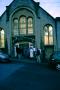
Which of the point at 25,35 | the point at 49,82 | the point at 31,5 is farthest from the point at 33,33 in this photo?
the point at 49,82

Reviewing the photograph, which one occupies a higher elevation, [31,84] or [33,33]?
[33,33]

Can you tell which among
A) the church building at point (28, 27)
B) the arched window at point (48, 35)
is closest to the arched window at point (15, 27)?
the church building at point (28, 27)

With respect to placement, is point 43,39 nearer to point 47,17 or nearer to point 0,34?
point 47,17

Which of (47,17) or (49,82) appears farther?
(47,17)

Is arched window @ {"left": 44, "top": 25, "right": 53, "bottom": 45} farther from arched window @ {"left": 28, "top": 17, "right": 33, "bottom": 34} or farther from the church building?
arched window @ {"left": 28, "top": 17, "right": 33, "bottom": 34}

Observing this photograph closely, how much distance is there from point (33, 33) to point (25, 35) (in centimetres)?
109

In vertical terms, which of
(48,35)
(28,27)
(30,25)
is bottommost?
(48,35)

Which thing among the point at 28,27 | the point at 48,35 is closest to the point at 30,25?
the point at 28,27

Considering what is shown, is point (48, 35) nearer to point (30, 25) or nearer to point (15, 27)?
point (30, 25)

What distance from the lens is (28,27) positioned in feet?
116

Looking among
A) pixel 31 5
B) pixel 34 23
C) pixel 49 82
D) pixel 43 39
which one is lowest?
pixel 49 82

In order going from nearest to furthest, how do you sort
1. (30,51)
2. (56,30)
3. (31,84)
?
(31,84) < (30,51) < (56,30)

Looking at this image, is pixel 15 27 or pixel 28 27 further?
pixel 15 27

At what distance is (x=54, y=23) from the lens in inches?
1359
